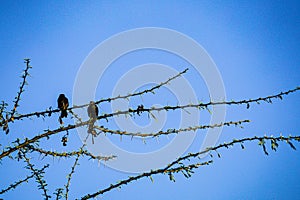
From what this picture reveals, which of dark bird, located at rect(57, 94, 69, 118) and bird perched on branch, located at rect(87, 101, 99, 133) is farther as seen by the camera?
dark bird, located at rect(57, 94, 69, 118)

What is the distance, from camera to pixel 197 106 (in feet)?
7.52

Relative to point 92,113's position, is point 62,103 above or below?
above

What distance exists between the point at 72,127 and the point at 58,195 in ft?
3.14

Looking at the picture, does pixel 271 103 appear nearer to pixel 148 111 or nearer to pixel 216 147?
pixel 216 147

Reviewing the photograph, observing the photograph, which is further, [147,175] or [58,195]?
[58,195]

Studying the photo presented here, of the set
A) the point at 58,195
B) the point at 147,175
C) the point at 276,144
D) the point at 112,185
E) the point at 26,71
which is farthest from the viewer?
the point at 58,195

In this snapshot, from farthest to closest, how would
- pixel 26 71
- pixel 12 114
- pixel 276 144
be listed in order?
pixel 26 71 < pixel 12 114 < pixel 276 144

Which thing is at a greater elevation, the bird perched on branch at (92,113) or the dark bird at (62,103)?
the dark bird at (62,103)

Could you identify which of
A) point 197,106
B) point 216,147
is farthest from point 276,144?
point 197,106

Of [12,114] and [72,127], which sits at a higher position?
[12,114]

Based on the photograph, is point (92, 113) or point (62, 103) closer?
point (92, 113)

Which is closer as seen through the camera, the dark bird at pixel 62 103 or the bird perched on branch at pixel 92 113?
Result: the bird perched on branch at pixel 92 113

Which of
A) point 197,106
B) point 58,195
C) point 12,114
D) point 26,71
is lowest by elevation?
point 197,106

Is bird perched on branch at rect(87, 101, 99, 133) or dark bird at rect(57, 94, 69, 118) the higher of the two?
dark bird at rect(57, 94, 69, 118)
